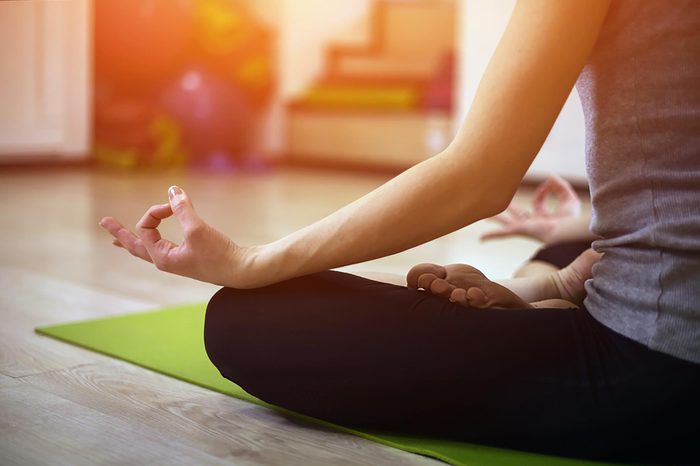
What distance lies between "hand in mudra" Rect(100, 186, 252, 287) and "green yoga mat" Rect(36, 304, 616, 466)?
0.81ft

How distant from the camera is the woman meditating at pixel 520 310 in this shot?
0.96m

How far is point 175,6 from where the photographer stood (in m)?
5.02

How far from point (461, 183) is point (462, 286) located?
0.22 meters

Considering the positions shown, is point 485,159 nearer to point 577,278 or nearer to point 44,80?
point 577,278

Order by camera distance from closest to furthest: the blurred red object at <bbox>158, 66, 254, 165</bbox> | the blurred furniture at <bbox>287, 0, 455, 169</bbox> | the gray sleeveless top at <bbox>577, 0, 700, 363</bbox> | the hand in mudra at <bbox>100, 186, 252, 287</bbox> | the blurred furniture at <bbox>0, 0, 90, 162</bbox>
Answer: the gray sleeveless top at <bbox>577, 0, 700, 363</bbox>, the hand in mudra at <bbox>100, 186, 252, 287</bbox>, the blurred furniture at <bbox>0, 0, 90, 162</bbox>, the blurred red object at <bbox>158, 66, 254, 165</bbox>, the blurred furniture at <bbox>287, 0, 455, 169</bbox>

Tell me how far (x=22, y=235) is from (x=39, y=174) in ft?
6.15

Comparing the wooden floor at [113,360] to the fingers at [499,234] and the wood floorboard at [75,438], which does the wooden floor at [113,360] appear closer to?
the wood floorboard at [75,438]

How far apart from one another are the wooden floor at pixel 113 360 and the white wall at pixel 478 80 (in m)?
0.95

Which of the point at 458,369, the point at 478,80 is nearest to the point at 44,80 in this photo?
the point at 478,80

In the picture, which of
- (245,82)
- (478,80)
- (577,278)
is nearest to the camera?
(577,278)

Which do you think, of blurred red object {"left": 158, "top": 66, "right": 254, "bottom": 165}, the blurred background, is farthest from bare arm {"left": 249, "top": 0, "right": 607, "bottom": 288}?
blurred red object {"left": 158, "top": 66, "right": 254, "bottom": 165}

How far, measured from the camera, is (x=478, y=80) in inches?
171

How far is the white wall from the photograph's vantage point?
13.6ft

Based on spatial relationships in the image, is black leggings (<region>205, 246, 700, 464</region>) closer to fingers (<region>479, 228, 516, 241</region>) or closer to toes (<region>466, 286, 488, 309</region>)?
toes (<region>466, 286, 488, 309</region>)
